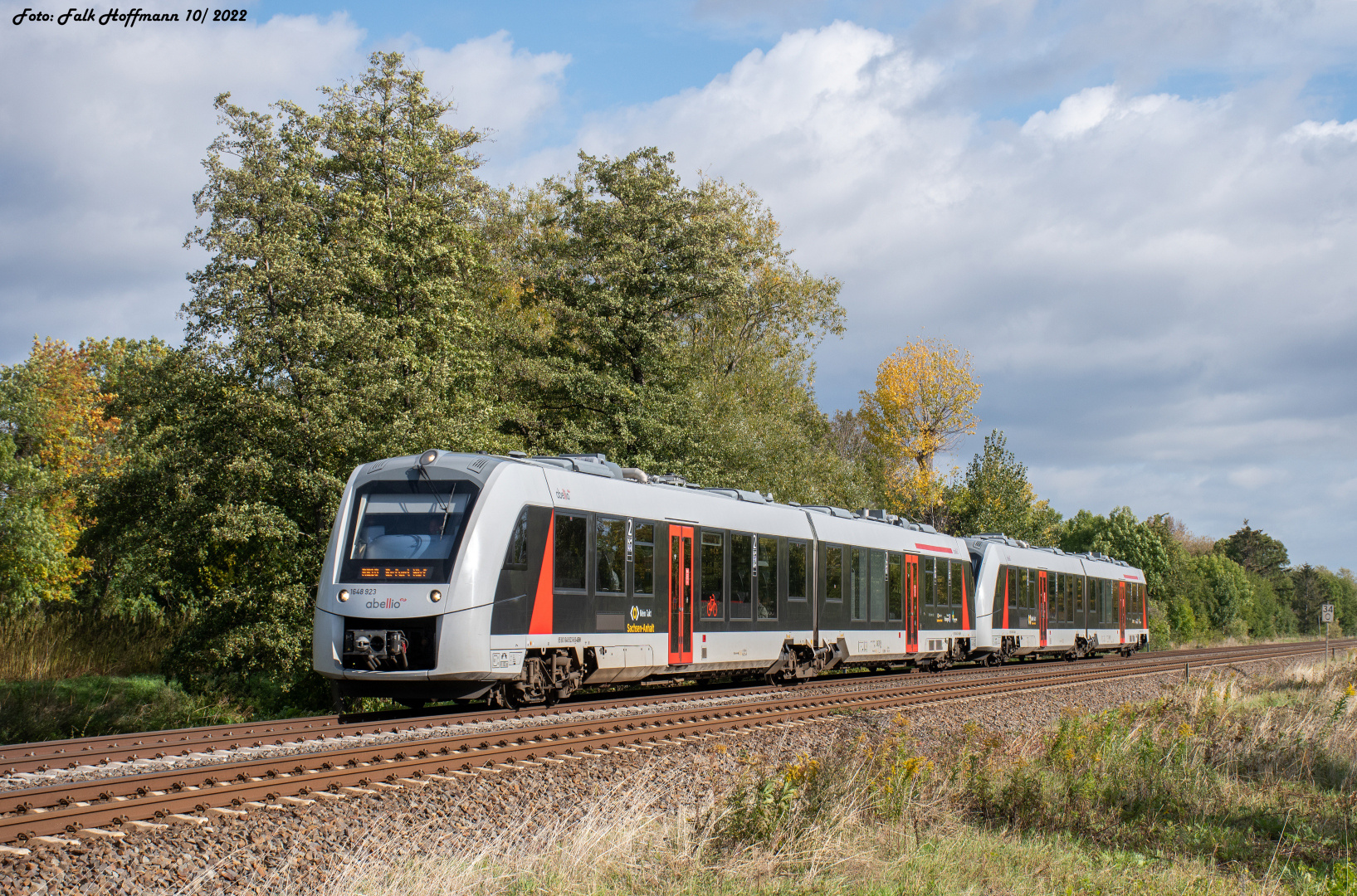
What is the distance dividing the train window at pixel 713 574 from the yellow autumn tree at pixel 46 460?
57.7ft

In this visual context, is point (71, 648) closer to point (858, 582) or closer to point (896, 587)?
point (858, 582)

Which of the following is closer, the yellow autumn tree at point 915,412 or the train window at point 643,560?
the train window at point 643,560

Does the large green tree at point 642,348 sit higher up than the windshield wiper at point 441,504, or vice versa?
the large green tree at point 642,348

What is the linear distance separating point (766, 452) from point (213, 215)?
1561 centimetres

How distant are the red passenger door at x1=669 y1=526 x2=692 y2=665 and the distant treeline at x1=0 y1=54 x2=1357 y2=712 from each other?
6.39m

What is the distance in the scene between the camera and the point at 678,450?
29891mm

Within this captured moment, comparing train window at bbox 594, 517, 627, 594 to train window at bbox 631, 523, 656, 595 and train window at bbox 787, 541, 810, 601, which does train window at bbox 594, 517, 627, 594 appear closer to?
train window at bbox 631, 523, 656, 595

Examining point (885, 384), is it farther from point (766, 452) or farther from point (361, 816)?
point (361, 816)

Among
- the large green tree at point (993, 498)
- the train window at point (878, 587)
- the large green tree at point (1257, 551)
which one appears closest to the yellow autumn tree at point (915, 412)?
the large green tree at point (993, 498)

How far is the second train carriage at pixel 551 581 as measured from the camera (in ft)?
41.3

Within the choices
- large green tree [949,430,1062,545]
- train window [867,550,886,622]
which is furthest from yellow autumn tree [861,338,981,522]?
train window [867,550,886,622]

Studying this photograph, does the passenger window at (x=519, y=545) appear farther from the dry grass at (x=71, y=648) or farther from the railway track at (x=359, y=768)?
the dry grass at (x=71, y=648)

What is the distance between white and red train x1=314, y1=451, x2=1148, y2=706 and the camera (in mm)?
12625

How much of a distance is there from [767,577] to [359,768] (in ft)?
35.1
